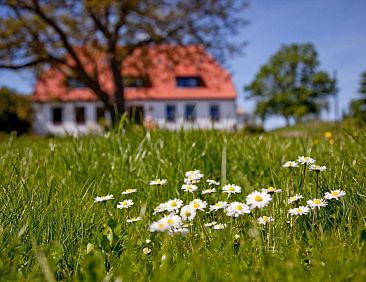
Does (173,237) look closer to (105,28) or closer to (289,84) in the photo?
(105,28)

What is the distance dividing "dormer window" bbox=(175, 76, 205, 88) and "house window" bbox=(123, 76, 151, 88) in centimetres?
1904

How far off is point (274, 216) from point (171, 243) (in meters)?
0.52

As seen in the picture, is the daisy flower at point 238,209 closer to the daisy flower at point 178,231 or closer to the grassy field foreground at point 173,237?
the grassy field foreground at point 173,237

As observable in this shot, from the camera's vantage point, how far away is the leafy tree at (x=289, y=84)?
61156mm

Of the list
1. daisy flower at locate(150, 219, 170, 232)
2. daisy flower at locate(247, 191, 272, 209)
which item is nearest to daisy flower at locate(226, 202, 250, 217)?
daisy flower at locate(247, 191, 272, 209)

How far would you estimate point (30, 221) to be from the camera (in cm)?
170

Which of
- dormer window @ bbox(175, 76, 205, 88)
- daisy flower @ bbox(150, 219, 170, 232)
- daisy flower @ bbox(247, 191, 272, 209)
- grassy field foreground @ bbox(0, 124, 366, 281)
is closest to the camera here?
grassy field foreground @ bbox(0, 124, 366, 281)

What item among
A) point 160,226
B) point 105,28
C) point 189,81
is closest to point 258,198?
point 160,226

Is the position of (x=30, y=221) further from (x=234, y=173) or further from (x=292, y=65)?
(x=292, y=65)

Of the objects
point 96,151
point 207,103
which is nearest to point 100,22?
point 96,151

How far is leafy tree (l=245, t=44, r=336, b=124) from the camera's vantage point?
6116cm

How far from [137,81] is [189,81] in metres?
19.5

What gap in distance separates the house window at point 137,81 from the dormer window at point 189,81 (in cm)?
1904

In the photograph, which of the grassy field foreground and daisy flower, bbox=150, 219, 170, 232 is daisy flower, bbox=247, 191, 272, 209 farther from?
daisy flower, bbox=150, 219, 170, 232
